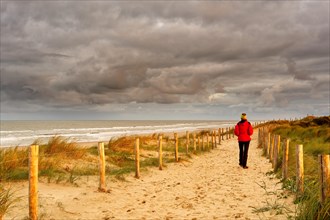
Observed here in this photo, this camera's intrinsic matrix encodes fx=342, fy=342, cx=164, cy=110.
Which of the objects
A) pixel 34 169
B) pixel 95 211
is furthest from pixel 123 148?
pixel 34 169

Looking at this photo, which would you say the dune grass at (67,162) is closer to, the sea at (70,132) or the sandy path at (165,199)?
the sandy path at (165,199)

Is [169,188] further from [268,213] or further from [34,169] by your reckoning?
[34,169]

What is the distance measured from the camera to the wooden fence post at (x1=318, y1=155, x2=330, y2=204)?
572 centimetres

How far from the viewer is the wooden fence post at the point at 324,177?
5.72 metres

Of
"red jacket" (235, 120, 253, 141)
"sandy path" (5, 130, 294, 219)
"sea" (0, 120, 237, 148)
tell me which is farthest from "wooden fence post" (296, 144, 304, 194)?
"sea" (0, 120, 237, 148)

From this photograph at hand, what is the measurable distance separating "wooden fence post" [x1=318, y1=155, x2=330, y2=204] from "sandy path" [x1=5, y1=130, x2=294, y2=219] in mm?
1492

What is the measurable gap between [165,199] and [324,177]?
4614 mm

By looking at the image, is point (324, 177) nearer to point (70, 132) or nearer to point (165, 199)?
point (165, 199)

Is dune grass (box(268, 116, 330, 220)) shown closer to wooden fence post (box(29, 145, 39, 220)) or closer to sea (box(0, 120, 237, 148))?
wooden fence post (box(29, 145, 39, 220))

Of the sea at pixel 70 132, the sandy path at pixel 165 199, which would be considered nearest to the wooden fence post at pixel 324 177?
the sandy path at pixel 165 199

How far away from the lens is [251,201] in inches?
349

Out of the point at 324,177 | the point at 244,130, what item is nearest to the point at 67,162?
the point at 244,130

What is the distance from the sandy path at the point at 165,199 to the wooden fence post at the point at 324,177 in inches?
58.7

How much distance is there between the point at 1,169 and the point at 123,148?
30.1ft
